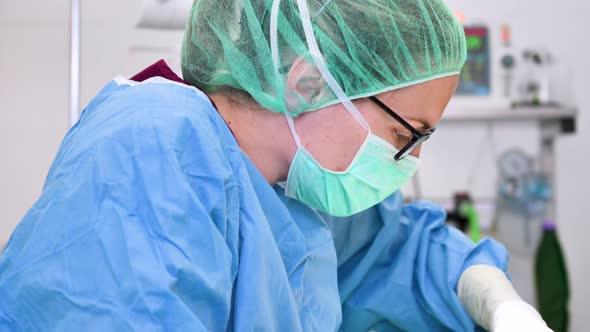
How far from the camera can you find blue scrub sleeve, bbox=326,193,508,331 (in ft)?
4.29

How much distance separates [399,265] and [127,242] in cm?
76

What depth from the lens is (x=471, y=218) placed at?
2881 mm

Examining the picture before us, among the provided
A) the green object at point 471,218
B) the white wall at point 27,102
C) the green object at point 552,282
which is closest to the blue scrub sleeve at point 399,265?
the white wall at point 27,102

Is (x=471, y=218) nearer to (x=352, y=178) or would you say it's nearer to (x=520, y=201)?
(x=520, y=201)

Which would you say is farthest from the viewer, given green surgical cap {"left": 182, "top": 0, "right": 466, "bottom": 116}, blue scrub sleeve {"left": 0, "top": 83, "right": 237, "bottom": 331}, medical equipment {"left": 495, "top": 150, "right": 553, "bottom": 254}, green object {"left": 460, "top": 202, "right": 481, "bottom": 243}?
medical equipment {"left": 495, "top": 150, "right": 553, "bottom": 254}

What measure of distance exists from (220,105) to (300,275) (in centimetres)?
29

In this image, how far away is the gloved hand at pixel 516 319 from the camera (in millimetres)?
1073

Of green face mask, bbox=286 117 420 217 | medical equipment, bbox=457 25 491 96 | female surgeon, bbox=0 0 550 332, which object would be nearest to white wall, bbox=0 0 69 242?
female surgeon, bbox=0 0 550 332

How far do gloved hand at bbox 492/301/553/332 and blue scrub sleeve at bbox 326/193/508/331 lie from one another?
0.15 meters

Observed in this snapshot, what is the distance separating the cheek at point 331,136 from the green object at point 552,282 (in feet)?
7.37

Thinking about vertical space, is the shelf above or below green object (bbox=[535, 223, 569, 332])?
above

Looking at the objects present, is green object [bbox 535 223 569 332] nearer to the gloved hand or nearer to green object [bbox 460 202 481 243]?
green object [bbox 460 202 481 243]

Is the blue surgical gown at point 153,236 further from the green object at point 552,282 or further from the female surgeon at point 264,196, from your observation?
the green object at point 552,282

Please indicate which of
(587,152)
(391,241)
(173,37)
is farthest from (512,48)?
(391,241)
